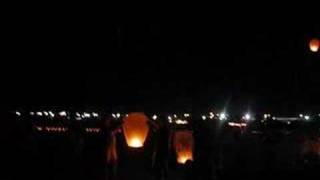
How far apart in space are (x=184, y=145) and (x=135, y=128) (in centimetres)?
133

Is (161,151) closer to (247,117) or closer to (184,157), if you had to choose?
(184,157)

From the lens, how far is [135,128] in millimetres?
14422

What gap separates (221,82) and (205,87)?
1.65 metres

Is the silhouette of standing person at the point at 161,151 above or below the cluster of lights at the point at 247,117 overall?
below

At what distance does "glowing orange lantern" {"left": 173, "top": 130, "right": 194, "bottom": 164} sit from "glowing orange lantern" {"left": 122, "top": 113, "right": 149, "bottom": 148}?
0.83m

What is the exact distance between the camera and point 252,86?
4147 centimetres

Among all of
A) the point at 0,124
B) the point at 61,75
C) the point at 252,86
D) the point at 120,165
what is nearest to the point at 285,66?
the point at 252,86

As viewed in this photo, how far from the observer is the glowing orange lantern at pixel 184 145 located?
14898 mm

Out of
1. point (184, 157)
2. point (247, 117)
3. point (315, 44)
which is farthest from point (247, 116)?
point (184, 157)

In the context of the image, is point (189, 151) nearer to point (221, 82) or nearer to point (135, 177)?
point (135, 177)

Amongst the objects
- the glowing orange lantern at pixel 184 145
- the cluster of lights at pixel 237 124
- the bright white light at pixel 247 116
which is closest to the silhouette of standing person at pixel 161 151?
the glowing orange lantern at pixel 184 145

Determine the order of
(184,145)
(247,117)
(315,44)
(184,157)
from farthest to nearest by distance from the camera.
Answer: (247,117) < (315,44) < (184,157) < (184,145)

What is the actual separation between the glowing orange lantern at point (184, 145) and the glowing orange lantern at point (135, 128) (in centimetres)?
83

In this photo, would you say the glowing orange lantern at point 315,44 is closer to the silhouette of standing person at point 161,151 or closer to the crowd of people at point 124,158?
the crowd of people at point 124,158
